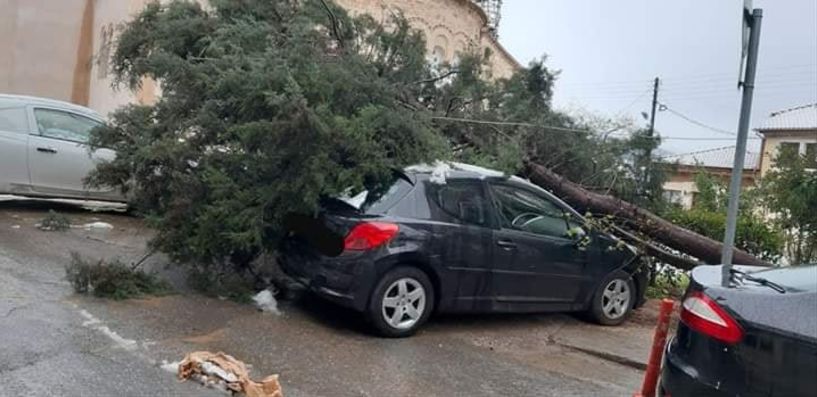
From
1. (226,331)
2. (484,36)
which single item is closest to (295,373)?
(226,331)

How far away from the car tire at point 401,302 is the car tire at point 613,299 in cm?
207

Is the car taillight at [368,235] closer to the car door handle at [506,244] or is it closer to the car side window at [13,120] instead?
the car door handle at [506,244]

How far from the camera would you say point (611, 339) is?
769cm

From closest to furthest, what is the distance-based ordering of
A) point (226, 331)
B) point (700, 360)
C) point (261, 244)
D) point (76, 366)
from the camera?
point (700, 360), point (76, 366), point (226, 331), point (261, 244)

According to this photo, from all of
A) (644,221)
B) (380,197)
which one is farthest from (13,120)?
(644,221)

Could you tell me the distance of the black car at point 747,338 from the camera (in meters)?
Answer: 3.42

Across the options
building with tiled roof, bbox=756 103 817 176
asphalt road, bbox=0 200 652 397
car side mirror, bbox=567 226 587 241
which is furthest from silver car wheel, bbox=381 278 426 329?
building with tiled roof, bbox=756 103 817 176

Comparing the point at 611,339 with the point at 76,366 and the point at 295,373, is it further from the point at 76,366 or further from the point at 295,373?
the point at 76,366

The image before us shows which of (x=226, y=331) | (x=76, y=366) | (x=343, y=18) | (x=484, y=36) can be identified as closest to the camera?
(x=76, y=366)

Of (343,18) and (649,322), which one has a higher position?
(343,18)

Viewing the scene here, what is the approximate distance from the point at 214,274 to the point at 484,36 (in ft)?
73.8

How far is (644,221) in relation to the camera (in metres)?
9.07

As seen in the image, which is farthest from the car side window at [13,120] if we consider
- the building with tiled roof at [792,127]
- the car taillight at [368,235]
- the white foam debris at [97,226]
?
the building with tiled roof at [792,127]

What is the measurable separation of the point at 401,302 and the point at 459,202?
1.08 metres
